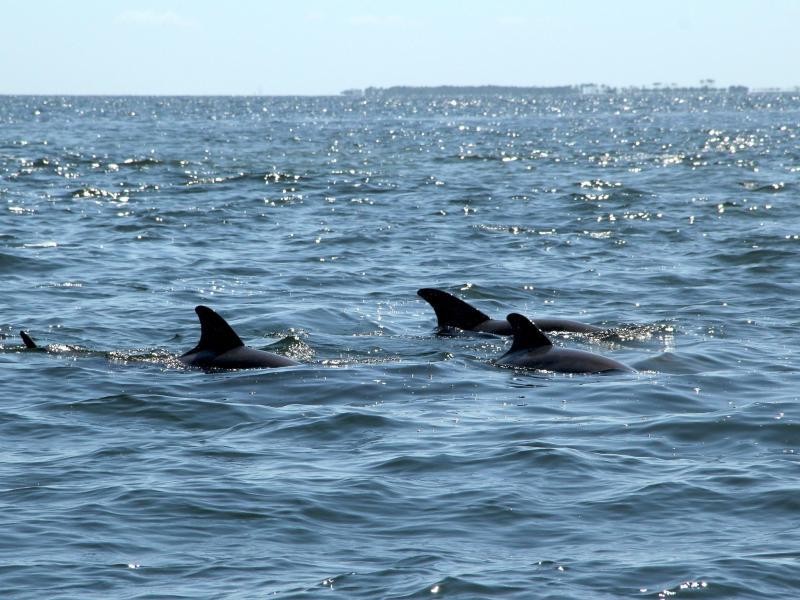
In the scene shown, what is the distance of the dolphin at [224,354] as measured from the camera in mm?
14945

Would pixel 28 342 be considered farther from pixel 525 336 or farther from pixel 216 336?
pixel 525 336

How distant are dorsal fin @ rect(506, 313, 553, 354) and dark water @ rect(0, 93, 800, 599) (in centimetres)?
44

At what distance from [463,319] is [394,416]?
5.02 m

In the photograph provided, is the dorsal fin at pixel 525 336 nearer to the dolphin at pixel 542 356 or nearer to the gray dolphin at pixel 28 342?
the dolphin at pixel 542 356

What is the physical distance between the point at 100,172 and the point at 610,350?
3485 centimetres

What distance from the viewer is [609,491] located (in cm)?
1039

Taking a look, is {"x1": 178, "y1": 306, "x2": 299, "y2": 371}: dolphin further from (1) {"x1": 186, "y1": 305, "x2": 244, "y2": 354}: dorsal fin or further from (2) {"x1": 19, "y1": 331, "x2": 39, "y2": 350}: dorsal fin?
(2) {"x1": 19, "y1": 331, "x2": 39, "y2": 350}: dorsal fin

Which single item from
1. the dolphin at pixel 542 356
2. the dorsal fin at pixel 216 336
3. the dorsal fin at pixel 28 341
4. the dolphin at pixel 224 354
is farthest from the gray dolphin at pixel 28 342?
the dolphin at pixel 542 356

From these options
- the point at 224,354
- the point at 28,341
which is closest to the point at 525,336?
the point at 224,354

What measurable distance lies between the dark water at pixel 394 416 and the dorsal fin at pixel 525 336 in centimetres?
44

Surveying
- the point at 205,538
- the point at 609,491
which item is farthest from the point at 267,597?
the point at 609,491

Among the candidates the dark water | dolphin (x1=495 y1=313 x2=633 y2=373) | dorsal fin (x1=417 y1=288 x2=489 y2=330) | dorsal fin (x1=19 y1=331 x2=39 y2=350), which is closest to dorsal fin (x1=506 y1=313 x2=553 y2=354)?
dolphin (x1=495 y1=313 x2=633 y2=373)

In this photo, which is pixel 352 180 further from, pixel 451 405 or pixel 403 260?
pixel 451 405

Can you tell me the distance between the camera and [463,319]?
17891mm
